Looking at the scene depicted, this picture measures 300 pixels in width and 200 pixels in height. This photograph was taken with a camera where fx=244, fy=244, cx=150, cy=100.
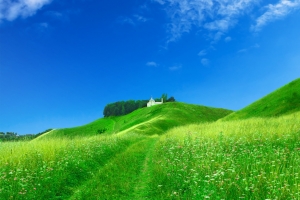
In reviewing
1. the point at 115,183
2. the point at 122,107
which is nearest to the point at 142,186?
the point at 115,183

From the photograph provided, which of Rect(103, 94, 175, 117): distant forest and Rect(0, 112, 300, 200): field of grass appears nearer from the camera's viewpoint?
Rect(0, 112, 300, 200): field of grass

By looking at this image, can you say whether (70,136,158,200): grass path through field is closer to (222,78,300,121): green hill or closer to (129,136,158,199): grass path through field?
(129,136,158,199): grass path through field

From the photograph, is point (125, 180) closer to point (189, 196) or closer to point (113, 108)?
point (189, 196)

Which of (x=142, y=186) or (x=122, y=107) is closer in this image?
(x=142, y=186)

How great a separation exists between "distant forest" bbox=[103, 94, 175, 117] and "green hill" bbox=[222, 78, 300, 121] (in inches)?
3667

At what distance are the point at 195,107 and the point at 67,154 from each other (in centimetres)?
8958

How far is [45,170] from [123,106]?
5483 inches

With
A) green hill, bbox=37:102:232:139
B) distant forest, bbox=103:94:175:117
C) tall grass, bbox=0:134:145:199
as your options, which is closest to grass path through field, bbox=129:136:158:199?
tall grass, bbox=0:134:145:199

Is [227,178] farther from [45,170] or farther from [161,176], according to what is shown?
[45,170]

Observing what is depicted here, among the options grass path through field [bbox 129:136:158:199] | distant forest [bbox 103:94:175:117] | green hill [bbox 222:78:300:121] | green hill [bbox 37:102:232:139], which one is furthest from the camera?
distant forest [bbox 103:94:175:117]

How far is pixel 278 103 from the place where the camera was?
149 ft

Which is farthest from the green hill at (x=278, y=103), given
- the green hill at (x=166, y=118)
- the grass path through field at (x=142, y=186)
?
the grass path through field at (x=142, y=186)

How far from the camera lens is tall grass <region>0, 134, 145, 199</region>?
9.74 m

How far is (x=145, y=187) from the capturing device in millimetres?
10609
